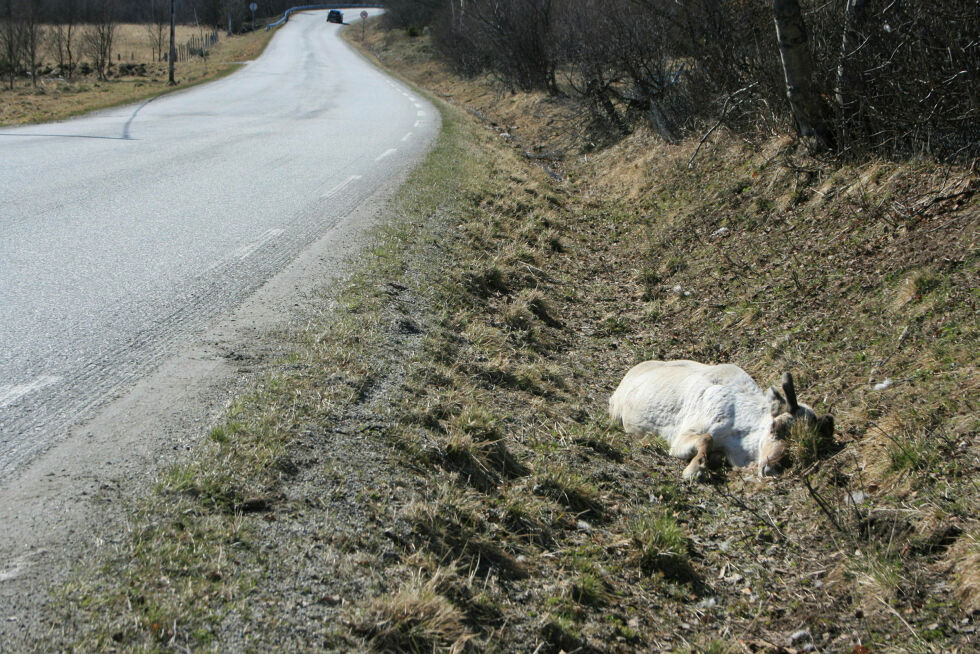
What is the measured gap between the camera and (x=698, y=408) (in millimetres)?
5398

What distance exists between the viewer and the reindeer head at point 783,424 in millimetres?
4934

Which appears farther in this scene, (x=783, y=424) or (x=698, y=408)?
(x=698, y=408)

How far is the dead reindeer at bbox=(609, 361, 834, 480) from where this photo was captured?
5004mm

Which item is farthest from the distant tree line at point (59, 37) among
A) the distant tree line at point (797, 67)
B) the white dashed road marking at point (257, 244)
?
the white dashed road marking at point (257, 244)

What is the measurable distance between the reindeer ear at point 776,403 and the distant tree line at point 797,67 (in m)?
4.14

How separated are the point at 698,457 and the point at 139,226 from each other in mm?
5913

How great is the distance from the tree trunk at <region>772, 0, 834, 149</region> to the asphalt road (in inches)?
212

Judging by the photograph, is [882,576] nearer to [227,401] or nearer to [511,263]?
[227,401]

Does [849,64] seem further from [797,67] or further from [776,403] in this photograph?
[776,403]

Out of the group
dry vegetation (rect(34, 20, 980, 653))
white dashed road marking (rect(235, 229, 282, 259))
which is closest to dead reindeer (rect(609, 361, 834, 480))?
dry vegetation (rect(34, 20, 980, 653))

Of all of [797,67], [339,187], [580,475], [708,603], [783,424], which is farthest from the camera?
[339,187]

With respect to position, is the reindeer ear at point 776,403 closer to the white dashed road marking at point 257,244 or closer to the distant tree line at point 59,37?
the white dashed road marking at point 257,244

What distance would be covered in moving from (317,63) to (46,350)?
4215 cm

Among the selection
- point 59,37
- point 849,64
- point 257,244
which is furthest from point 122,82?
point 849,64
